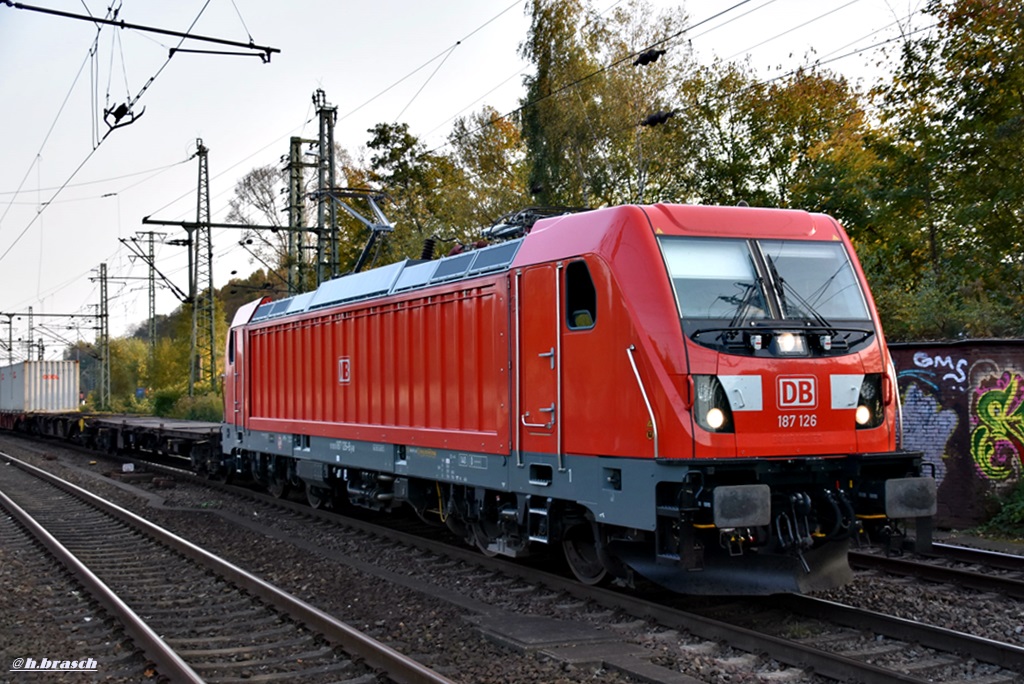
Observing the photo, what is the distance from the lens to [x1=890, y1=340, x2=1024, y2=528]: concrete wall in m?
12.2

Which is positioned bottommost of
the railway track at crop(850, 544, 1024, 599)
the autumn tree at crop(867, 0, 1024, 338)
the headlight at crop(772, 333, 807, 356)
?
the railway track at crop(850, 544, 1024, 599)

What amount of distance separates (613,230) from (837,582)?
331 cm

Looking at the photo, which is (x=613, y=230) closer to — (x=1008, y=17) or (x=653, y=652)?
(x=653, y=652)

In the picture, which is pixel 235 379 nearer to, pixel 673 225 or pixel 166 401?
pixel 673 225

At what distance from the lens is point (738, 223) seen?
839 centimetres

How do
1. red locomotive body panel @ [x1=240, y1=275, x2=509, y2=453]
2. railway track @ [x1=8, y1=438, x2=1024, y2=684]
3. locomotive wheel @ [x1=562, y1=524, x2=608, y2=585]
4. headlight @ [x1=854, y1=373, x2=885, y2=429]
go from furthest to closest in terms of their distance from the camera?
red locomotive body panel @ [x1=240, y1=275, x2=509, y2=453]
locomotive wheel @ [x1=562, y1=524, x2=608, y2=585]
headlight @ [x1=854, y1=373, x2=885, y2=429]
railway track @ [x1=8, y1=438, x2=1024, y2=684]

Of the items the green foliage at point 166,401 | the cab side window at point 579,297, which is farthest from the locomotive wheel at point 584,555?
the green foliage at point 166,401

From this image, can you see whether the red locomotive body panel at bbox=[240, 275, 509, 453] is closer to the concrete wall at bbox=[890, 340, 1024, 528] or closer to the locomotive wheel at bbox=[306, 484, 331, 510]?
the locomotive wheel at bbox=[306, 484, 331, 510]

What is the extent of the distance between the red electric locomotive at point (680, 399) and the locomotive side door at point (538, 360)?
2cm

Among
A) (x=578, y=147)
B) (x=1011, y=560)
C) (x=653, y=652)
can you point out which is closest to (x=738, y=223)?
(x=653, y=652)

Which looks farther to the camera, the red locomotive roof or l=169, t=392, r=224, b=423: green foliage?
l=169, t=392, r=224, b=423: green foliage

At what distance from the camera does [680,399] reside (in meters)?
7.41

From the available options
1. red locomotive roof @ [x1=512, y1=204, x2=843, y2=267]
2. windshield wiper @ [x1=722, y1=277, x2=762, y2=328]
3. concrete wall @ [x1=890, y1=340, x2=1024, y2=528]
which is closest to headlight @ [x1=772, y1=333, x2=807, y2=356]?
windshield wiper @ [x1=722, y1=277, x2=762, y2=328]

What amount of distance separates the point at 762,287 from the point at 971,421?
5.77 metres
